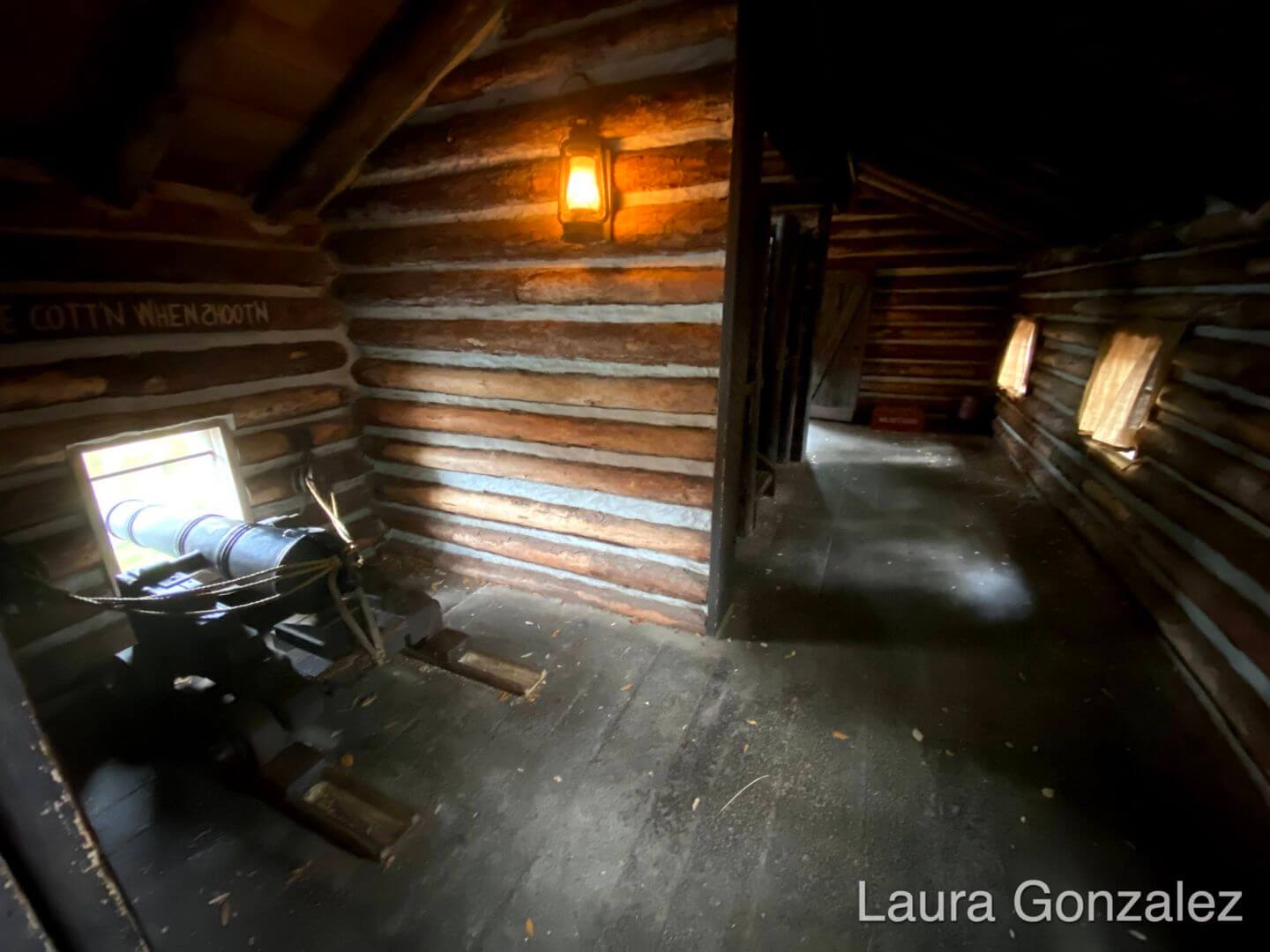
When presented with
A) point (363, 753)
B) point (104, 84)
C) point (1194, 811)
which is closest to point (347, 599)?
point (363, 753)

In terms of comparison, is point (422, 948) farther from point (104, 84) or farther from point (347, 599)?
point (104, 84)

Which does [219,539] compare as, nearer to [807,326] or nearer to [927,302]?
[807,326]

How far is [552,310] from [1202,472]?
4638mm

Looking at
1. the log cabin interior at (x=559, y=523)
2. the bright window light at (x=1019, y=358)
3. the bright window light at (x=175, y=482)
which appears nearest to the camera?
the log cabin interior at (x=559, y=523)

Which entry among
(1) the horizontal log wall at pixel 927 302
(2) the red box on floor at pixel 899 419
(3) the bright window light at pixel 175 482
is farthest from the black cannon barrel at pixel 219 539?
(1) the horizontal log wall at pixel 927 302

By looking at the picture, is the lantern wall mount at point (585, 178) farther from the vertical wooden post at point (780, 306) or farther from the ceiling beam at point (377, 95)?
the vertical wooden post at point (780, 306)

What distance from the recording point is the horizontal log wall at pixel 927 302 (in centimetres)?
891

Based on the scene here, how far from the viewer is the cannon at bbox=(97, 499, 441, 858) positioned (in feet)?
7.91

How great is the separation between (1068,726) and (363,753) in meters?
3.91

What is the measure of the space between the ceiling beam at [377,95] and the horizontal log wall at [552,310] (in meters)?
0.33

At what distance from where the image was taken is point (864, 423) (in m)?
10.1

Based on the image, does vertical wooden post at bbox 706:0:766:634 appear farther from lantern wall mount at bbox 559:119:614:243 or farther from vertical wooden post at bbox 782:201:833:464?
vertical wooden post at bbox 782:201:833:464

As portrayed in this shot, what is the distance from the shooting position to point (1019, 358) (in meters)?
8.03

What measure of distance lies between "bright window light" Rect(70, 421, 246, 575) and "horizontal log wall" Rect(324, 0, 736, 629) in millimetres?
1116
